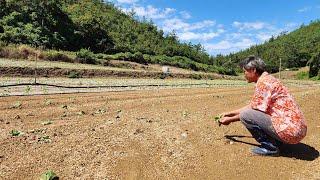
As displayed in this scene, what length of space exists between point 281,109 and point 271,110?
0.55 feet

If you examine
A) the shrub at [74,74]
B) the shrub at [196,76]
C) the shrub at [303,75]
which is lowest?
the shrub at [303,75]

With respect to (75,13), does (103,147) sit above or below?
below

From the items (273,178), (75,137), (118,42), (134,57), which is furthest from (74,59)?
(273,178)

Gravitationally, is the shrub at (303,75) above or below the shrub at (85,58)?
below

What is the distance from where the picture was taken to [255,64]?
24.1ft

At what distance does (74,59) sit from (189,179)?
39.4m

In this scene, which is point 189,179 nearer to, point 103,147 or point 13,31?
point 103,147

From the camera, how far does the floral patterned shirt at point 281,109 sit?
23.6 ft

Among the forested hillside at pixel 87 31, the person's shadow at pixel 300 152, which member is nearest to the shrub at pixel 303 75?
the forested hillside at pixel 87 31

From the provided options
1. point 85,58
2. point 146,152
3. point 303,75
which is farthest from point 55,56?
point 303,75

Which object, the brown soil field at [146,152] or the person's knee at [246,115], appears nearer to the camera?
the brown soil field at [146,152]

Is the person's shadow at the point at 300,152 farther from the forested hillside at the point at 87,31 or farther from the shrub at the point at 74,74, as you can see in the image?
the forested hillside at the point at 87,31

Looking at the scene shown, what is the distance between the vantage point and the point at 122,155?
7.68 metres

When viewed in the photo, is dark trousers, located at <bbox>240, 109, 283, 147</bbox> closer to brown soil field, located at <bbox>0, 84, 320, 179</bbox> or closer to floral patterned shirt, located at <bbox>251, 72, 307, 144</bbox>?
floral patterned shirt, located at <bbox>251, 72, 307, 144</bbox>
